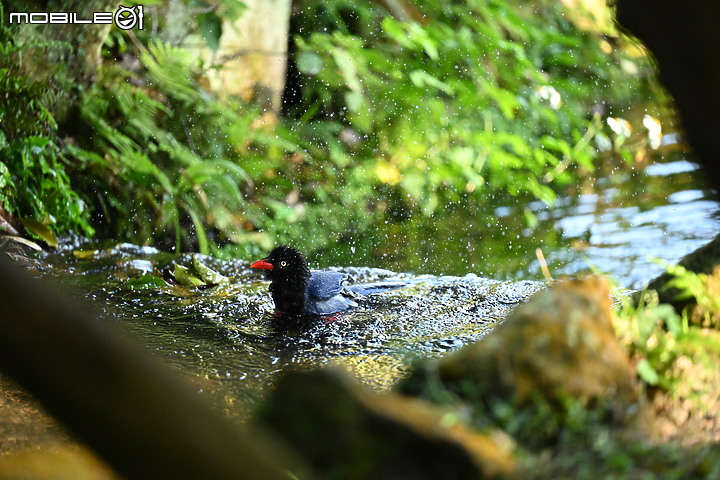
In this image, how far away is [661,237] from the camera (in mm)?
6984

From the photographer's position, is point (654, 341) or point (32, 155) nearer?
point (654, 341)

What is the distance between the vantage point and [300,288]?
4.37 m

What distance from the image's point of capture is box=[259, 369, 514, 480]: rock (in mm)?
1524

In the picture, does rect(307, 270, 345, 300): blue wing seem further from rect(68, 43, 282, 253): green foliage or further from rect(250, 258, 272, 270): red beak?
rect(68, 43, 282, 253): green foliage

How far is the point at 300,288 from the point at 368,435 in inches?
111

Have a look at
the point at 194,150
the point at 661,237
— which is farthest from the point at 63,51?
the point at 661,237

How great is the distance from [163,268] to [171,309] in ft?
3.09

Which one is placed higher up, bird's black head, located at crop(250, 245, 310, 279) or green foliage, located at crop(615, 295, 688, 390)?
green foliage, located at crop(615, 295, 688, 390)

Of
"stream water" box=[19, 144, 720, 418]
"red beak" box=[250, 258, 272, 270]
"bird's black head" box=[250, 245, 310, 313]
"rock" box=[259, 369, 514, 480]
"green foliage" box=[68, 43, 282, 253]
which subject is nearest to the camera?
"rock" box=[259, 369, 514, 480]

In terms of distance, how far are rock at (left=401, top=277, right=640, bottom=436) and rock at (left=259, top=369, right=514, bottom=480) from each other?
0.68 feet

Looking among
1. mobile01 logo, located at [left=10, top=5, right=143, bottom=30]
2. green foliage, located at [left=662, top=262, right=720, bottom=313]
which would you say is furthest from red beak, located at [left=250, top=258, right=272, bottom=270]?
mobile01 logo, located at [left=10, top=5, right=143, bottom=30]

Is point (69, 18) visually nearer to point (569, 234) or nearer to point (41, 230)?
point (41, 230)

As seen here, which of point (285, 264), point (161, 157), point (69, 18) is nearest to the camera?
point (285, 264)

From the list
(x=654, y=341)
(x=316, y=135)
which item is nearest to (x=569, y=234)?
(x=316, y=135)
